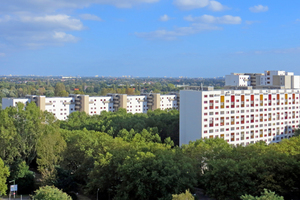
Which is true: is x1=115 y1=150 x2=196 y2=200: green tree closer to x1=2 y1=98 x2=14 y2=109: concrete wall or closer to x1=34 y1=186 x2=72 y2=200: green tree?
x1=34 y1=186 x2=72 y2=200: green tree

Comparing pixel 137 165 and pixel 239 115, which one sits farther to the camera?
pixel 239 115

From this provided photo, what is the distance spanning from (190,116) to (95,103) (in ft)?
160

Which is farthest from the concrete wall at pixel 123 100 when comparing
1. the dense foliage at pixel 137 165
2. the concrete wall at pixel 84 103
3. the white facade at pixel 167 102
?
the dense foliage at pixel 137 165

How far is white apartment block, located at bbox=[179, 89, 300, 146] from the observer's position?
5247 centimetres

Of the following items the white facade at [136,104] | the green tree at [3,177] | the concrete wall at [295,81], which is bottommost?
the green tree at [3,177]

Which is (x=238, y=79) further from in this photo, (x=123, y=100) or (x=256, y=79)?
(x=123, y=100)

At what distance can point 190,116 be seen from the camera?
5344 centimetres

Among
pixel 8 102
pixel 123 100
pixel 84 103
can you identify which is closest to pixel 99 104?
pixel 84 103

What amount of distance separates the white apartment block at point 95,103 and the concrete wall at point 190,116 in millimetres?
44665

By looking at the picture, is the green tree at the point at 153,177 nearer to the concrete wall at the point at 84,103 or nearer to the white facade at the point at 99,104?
the concrete wall at the point at 84,103

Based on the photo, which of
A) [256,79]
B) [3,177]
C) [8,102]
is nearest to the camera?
[3,177]

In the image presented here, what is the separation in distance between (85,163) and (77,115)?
1621 inches

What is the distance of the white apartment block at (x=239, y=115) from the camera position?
2066 inches

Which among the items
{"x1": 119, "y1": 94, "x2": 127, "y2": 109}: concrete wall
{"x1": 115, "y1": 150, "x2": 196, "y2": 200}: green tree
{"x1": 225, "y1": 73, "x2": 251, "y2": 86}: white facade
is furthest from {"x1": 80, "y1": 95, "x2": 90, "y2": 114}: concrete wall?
{"x1": 115, "y1": 150, "x2": 196, "y2": 200}: green tree
